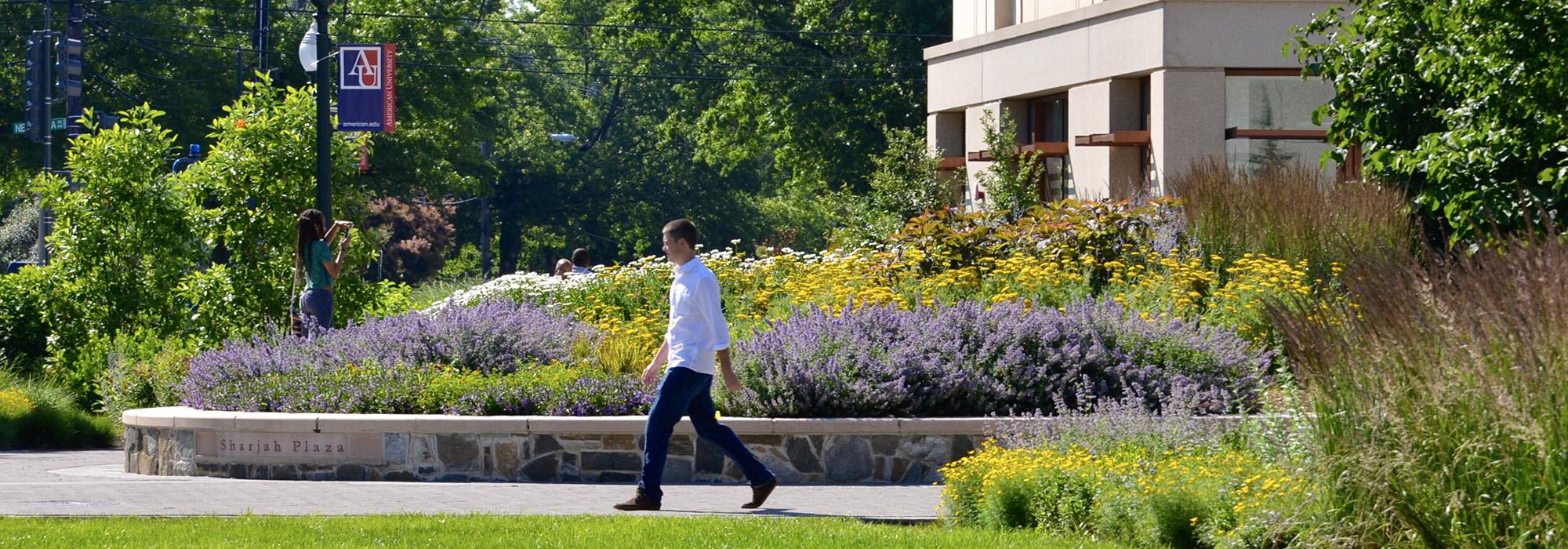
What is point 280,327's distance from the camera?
1709 cm

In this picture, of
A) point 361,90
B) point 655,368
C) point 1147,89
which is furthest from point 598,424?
point 1147,89

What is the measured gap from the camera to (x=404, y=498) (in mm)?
10172

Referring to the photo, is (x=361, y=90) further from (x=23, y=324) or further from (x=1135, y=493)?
(x=1135, y=493)

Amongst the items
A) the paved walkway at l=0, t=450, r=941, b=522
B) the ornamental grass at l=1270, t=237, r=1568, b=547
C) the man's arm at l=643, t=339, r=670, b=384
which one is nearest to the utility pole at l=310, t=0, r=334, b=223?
the paved walkway at l=0, t=450, r=941, b=522

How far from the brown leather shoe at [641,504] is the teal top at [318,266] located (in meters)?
7.19

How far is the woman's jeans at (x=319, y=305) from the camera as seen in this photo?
16.1 m

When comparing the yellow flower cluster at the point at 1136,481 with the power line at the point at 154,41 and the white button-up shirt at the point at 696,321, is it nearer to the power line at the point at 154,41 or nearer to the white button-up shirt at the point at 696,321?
the white button-up shirt at the point at 696,321

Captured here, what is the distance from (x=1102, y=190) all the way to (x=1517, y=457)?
17.2m

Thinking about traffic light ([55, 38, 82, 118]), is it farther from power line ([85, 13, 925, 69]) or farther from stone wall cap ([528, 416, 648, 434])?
stone wall cap ([528, 416, 648, 434])

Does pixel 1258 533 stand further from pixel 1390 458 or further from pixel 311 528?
pixel 311 528

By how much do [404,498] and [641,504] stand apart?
4.97ft

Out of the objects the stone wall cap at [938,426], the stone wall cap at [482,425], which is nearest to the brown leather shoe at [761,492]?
the stone wall cap at [938,426]

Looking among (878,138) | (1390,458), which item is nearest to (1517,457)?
(1390,458)

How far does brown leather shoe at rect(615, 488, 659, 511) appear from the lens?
9.48 m
